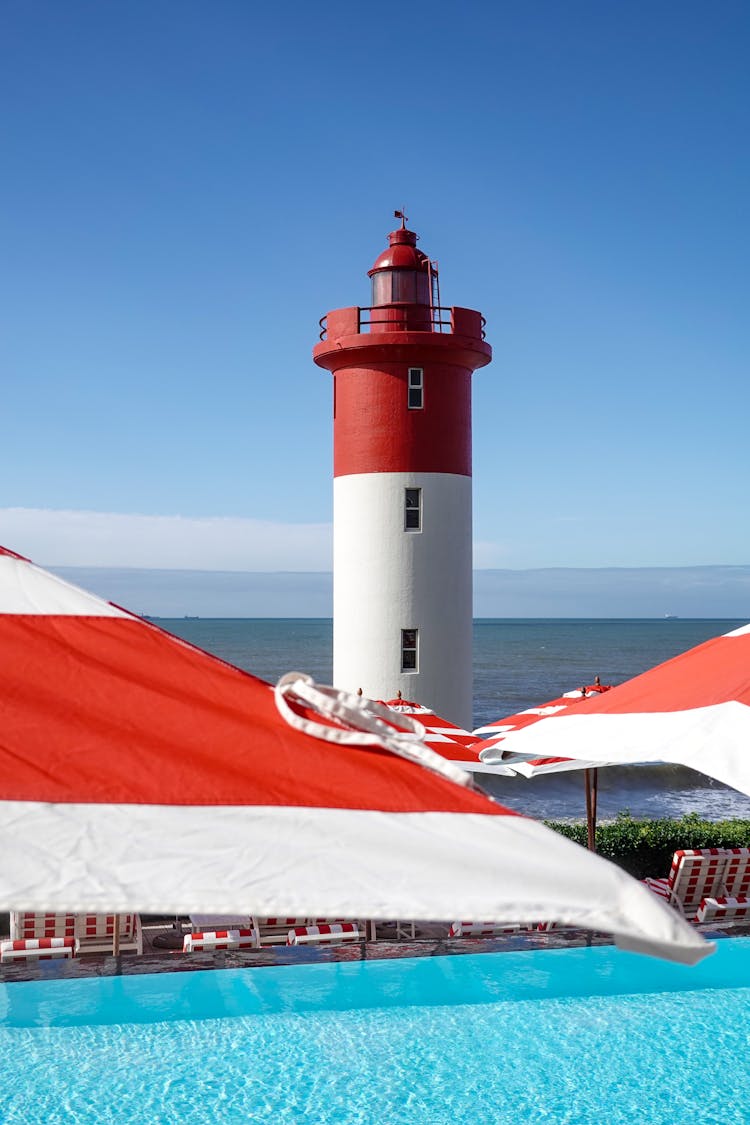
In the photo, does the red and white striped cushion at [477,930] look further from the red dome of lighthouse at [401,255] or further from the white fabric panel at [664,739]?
the red dome of lighthouse at [401,255]

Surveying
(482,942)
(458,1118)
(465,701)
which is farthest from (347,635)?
(458,1118)

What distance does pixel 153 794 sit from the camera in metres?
2.42

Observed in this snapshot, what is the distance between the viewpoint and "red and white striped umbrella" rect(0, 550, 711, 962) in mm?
2188

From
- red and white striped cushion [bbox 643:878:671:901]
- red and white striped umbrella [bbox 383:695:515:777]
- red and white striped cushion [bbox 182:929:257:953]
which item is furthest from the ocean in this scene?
red and white striped cushion [bbox 182:929:257:953]

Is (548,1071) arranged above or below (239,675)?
below

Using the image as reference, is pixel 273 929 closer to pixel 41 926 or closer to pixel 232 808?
pixel 41 926

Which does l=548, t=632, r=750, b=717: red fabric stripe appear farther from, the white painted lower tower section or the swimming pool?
the white painted lower tower section

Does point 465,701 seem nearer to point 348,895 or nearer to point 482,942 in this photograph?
point 482,942

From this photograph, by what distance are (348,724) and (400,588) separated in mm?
17032

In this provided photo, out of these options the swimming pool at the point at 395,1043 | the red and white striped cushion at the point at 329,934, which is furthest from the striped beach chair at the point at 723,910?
the red and white striped cushion at the point at 329,934

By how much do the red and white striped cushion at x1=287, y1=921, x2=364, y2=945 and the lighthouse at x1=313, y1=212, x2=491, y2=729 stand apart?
29.1ft

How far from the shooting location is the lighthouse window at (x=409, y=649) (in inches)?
780

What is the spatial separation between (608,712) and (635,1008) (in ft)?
13.8

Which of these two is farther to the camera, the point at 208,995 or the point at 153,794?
the point at 208,995
